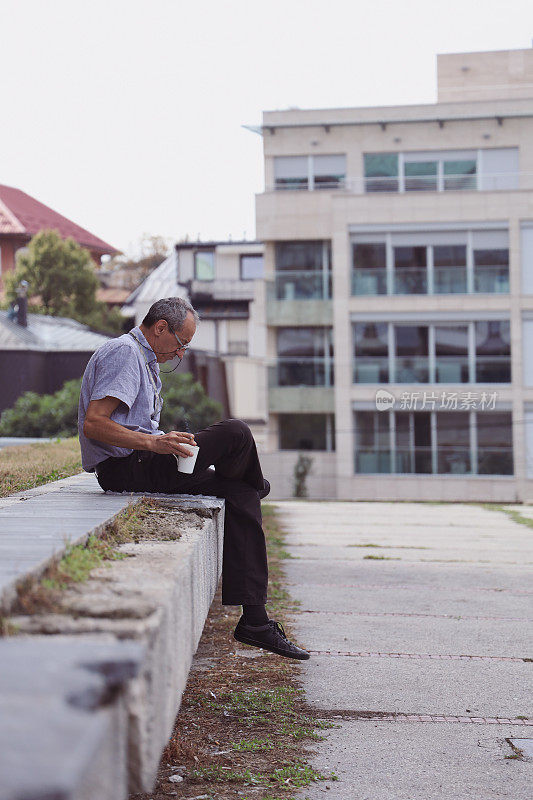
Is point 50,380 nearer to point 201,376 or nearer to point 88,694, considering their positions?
point 201,376

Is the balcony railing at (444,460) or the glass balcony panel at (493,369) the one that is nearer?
the balcony railing at (444,460)

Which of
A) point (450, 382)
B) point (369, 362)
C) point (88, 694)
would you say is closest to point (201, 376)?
point (369, 362)

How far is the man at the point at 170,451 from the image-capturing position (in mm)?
4660

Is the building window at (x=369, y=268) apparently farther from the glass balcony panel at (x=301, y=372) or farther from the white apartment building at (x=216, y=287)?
the white apartment building at (x=216, y=287)

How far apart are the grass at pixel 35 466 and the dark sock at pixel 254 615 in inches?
75.4

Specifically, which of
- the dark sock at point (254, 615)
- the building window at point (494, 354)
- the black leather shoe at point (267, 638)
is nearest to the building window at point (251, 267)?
the building window at point (494, 354)

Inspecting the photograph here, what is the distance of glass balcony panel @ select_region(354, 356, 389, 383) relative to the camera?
31.5 metres

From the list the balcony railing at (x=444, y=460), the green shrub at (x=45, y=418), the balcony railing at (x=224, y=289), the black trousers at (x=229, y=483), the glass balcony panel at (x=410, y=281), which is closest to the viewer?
the black trousers at (x=229, y=483)

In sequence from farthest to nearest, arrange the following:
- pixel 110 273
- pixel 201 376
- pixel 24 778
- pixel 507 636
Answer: pixel 110 273 → pixel 201 376 → pixel 507 636 → pixel 24 778

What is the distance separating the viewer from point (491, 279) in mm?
31016

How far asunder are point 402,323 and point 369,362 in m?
1.56

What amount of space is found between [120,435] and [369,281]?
27.4 meters

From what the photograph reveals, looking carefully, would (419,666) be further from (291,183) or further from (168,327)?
(291,183)

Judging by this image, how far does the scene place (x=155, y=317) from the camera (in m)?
5.32
